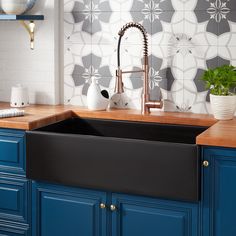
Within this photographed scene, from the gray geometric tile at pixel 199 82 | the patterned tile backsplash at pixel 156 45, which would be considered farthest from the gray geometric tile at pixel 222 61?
the gray geometric tile at pixel 199 82

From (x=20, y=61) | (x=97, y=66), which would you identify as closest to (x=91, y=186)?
(x=97, y=66)

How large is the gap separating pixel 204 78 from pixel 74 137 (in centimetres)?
78

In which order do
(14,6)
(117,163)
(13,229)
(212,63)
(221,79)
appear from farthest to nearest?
(14,6), (212,63), (13,229), (221,79), (117,163)

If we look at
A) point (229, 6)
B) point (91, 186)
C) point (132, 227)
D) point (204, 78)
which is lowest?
point (132, 227)

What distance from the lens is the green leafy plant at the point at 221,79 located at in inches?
118

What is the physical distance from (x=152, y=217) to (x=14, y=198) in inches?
31.5

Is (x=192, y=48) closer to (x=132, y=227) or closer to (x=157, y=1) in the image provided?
(x=157, y=1)

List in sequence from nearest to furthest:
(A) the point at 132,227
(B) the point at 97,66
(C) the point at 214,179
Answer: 1. (C) the point at 214,179
2. (A) the point at 132,227
3. (B) the point at 97,66

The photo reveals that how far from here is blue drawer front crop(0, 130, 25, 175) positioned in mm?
3016

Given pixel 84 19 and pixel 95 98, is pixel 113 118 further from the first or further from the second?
pixel 84 19

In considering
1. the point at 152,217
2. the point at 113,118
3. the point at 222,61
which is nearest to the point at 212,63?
the point at 222,61

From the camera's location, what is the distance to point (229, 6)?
316cm

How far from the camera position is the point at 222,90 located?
307 centimetres

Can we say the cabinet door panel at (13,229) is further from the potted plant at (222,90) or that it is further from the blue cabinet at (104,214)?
the potted plant at (222,90)
